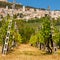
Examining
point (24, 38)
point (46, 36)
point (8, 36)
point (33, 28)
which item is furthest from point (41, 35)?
point (33, 28)

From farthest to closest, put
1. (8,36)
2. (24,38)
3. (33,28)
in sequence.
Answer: (33,28) → (24,38) → (8,36)

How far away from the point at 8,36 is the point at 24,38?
2434 inches

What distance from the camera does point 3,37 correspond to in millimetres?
67875

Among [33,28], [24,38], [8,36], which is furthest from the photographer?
[33,28]

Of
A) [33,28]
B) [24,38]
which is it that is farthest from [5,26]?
[33,28]

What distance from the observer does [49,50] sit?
68500 millimetres

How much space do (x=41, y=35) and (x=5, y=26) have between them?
10.3 meters

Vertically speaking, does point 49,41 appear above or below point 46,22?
below

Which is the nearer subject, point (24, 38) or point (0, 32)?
point (0, 32)

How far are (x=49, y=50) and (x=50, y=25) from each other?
23.1 ft

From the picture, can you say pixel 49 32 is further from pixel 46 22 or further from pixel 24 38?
pixel 24 38

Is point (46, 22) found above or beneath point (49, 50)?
above

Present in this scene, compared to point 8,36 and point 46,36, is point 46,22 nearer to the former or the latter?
point 46,36

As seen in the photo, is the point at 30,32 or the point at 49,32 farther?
the point at 30,32
